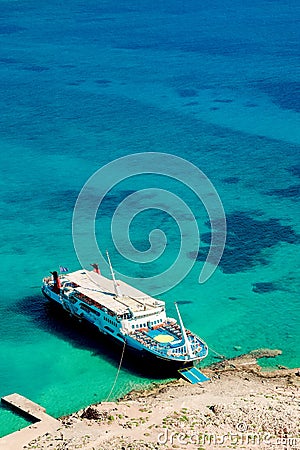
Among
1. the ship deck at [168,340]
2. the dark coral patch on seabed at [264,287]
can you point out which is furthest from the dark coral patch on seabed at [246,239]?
the ship deck at [168,340]

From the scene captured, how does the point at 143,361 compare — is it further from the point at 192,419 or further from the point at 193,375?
the point at 192,419

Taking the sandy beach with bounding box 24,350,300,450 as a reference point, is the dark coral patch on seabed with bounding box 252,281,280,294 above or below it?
below

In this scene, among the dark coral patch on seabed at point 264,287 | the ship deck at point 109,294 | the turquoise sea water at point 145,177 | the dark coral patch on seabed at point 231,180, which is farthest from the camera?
the dark coral patch on seabed at point 231,180

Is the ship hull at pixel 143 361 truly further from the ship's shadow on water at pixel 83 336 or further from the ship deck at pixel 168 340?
the ship deck at pixel 168 340

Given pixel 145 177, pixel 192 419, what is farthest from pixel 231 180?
pixel 192 419

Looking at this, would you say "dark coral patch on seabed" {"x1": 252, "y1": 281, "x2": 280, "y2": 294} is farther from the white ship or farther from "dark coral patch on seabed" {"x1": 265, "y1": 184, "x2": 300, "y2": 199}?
"dark coral patch on seabed" {"x1": 265, "y1": 184, "x2": 300, "y2": 199}

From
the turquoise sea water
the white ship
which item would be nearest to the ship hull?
the white ship
